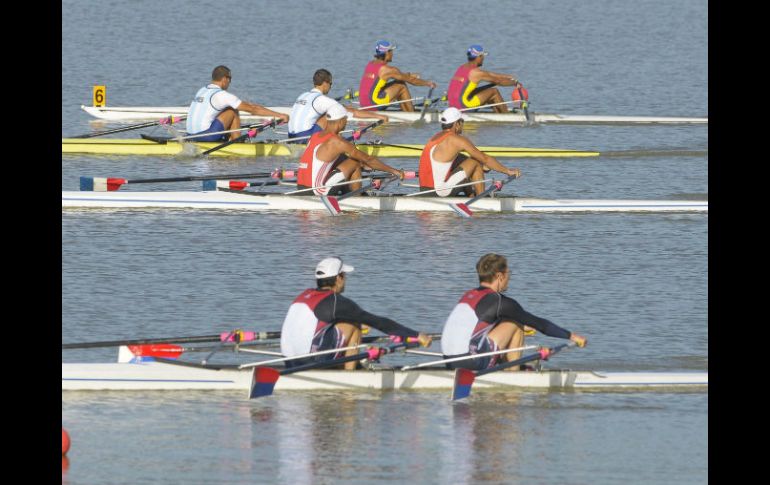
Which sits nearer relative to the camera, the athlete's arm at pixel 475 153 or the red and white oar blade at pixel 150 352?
the red and white oar blade at pixel 150 352

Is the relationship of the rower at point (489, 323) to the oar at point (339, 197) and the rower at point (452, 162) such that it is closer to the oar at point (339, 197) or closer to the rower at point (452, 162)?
the rower at point (452, 162)

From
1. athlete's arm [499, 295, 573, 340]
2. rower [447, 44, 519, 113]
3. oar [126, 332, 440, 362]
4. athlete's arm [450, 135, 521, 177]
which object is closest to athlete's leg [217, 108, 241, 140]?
rower [447, 44, 519, 113]

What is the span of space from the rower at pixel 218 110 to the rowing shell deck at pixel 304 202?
390 centimetres

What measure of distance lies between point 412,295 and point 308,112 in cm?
998

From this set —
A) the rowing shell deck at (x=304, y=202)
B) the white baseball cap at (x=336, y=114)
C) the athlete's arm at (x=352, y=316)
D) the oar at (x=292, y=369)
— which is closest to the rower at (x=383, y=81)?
the rowing shell deck at (x=304, y=202)

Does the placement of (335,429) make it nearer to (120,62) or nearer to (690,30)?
(120,62)

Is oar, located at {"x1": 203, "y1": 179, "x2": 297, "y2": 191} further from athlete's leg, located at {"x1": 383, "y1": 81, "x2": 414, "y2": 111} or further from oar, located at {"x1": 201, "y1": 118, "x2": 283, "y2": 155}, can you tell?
athlete's leg, located at {"x1": 383, "y1": 81, "x2": 414, "y2": 111}

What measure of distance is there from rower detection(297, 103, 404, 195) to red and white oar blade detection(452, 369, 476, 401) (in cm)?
1046

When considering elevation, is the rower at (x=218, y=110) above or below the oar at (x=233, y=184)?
above

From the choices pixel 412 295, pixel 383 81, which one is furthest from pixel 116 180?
pixel 383 81

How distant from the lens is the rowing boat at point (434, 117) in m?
38.2

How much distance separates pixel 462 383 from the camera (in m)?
16.5

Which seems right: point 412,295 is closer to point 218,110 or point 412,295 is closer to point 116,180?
point 116,180

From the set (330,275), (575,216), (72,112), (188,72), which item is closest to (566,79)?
(188,72)
